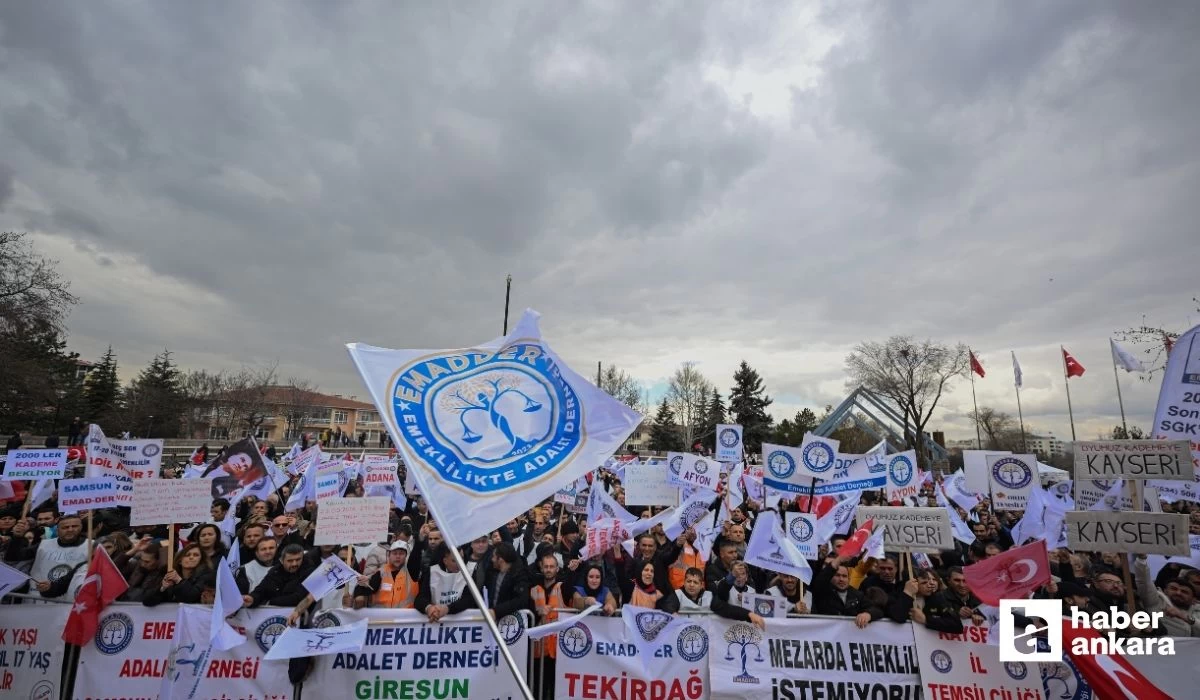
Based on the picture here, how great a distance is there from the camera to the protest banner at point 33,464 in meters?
8.40

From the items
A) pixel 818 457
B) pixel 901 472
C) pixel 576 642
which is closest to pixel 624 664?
pixel 576 642

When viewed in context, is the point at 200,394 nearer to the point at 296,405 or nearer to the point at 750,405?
the point at 296,405

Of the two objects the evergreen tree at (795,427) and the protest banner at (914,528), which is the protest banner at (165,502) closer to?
the protest banner at (914,528)

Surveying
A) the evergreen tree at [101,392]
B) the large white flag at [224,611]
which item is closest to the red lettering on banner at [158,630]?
the large white flag at [224,611]

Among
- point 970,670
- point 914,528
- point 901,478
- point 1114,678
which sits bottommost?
point 970,670

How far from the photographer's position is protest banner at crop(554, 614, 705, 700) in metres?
5.44

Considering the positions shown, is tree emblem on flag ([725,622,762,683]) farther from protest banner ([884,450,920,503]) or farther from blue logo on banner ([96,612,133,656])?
protest banner ([884,450,920,503])

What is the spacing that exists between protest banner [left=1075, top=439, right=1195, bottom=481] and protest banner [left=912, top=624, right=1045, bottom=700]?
2155mm

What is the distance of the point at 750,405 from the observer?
60938 mm

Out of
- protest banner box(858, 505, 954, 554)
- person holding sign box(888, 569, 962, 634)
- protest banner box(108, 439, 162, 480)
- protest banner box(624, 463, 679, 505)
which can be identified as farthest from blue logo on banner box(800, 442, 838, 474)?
protest banner box(108, 439, 162, 480)

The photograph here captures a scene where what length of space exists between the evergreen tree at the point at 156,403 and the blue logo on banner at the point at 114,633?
5264cm

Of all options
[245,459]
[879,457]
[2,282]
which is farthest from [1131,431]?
[2,282]

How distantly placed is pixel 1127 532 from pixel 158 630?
915 cm

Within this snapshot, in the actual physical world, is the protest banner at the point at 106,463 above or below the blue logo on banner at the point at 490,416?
below
